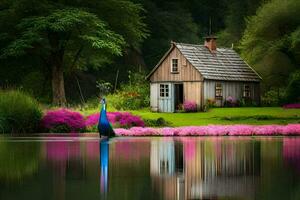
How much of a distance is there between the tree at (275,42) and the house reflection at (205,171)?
116ft

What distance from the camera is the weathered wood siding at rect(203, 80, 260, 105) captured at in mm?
57312

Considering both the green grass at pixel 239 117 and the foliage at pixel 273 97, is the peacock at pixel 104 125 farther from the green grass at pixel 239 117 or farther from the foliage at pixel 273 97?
the foliage at pixel 273 97

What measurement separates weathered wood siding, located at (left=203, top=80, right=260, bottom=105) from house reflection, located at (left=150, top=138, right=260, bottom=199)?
3053 centimetres

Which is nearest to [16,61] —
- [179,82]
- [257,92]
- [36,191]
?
[179,82]

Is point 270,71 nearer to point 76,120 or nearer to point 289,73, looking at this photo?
point 289,73

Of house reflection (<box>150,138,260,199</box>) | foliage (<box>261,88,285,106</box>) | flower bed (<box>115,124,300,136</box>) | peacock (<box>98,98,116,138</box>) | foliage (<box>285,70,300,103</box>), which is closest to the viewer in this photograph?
house reflection (<box>150,138,260,199</box>)

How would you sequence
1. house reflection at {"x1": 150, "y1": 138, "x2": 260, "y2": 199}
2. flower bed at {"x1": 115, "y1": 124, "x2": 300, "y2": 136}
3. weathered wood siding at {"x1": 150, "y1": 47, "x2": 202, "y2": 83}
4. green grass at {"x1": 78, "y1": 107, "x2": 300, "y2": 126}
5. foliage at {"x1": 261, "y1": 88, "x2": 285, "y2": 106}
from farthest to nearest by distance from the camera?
foliage at {"x1": 261, "y1": 88, "x2": 285, "y2": 106} < weathered wood siding at {"x1": 150, "y1": 47, "x2": 202, "y2": 83} < green grass at {"x1": 78, "y1": 107, "x2": 300, "y2": 126} < flower bed at {"x1": 115, "y1": 124, "x2": 300, "y2": 136} < house reflection at {"x1": 150, "y1": 138, "x2": 260, "y2": 199}

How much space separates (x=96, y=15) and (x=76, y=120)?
72.8ft

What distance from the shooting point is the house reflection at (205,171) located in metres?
13.4

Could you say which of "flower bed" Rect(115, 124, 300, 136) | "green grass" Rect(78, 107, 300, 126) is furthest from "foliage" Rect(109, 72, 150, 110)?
"flower bed" Rect(115, 124, 300, 136)

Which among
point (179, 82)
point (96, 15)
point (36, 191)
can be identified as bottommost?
point (36, 191)

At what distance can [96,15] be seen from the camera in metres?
60.8

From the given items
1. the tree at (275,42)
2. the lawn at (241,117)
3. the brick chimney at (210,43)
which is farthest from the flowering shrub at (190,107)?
the tree at (275,42)

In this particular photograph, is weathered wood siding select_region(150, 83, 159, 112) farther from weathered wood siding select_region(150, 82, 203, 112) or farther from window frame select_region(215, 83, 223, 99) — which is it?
window frame select_region(215, 83, 223, 99)
